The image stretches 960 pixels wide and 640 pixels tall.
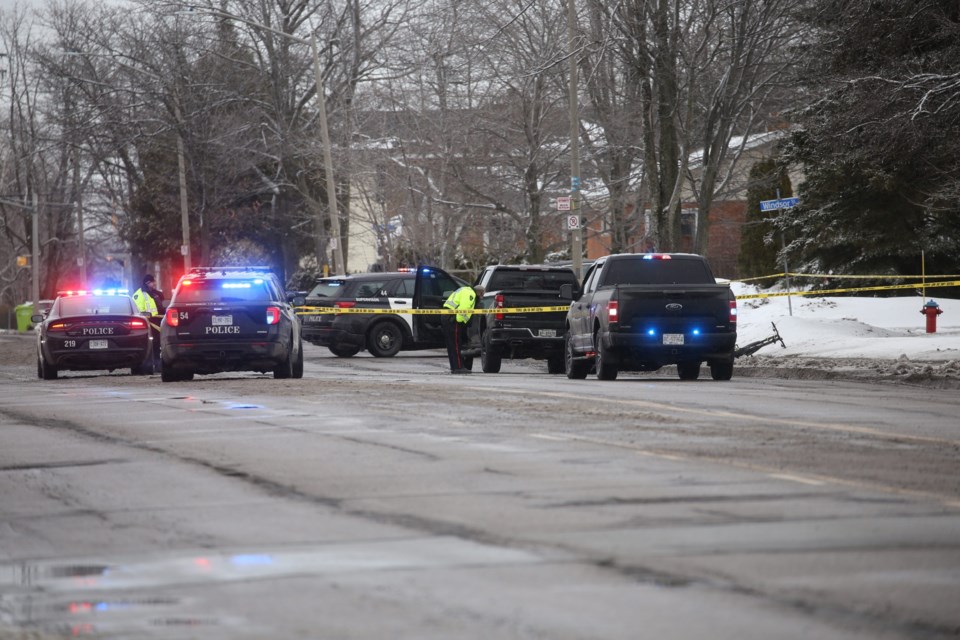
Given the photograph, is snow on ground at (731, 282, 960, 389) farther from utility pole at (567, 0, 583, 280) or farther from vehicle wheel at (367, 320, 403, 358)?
vehicle wheel at (367, 320, 403, 358)

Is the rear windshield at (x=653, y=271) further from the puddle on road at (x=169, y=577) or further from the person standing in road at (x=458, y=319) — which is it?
the puddle on road at (x=169, y=577)

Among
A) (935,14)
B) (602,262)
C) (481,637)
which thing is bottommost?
(481,637)

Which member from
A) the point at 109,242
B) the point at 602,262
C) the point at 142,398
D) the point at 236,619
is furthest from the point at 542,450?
the point at 109,242

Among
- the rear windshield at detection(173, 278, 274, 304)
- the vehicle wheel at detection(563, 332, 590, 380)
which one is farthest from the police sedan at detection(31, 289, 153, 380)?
the vehicle wheel at detection(563, 332, 590, 380)

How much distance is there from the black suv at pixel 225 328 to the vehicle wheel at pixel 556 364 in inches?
232

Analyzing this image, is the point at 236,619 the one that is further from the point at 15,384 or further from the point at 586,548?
the point at 15,384

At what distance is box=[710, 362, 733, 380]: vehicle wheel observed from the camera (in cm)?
2320

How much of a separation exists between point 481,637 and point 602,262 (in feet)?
61.0

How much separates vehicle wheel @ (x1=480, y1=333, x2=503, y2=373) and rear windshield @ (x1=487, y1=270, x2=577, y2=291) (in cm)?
102

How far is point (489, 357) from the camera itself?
27.5 meters

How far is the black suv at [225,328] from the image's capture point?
77.7ft

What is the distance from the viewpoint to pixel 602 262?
24.2 m

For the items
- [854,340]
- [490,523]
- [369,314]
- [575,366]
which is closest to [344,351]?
[369,314]

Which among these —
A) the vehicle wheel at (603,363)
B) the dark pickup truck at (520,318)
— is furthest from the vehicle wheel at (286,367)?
the vehicle wheel at (603,363)
